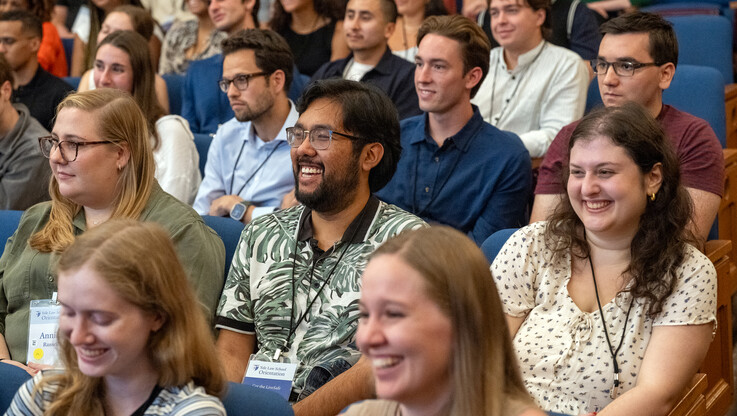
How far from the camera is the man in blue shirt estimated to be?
2.89 meters

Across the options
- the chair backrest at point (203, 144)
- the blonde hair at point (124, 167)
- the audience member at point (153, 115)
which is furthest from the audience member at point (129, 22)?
the blonde hair at point (124, 167)

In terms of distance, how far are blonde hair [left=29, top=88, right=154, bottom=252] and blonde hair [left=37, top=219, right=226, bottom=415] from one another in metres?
0.71

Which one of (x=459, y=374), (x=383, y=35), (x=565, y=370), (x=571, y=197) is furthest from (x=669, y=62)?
(x=459, y=374)

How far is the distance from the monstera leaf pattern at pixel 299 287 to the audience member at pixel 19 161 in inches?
52.9

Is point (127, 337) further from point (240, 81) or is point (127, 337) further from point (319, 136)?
point (240, 81)

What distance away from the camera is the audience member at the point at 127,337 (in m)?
1.47

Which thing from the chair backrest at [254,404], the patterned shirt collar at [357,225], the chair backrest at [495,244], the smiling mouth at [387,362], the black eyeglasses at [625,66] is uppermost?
the black eyeglasses at [625,66]

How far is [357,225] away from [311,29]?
2.74 m

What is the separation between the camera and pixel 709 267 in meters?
1.88

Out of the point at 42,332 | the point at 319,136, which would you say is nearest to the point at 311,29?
the point at 319,136

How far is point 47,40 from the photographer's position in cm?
507

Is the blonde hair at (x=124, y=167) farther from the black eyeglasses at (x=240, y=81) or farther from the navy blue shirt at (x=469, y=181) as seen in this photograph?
the black eyeglasses at (x=240, y=81)

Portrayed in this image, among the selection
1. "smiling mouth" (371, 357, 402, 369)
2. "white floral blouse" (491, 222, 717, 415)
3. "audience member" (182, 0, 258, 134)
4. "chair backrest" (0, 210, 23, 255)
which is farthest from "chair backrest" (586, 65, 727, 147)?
"smiling mouth" (371, 357, 402, 369)

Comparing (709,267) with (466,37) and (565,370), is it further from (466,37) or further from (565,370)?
(466,37)
